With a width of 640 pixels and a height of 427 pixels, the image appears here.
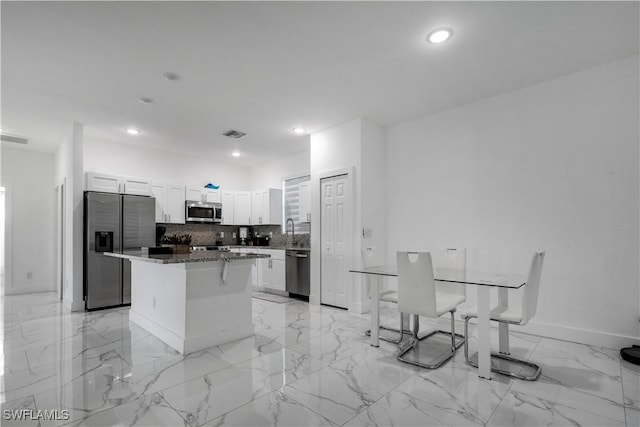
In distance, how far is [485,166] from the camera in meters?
3.97

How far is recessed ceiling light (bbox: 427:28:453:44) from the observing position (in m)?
2.66

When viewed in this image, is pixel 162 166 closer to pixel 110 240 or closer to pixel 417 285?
pixel 110 240

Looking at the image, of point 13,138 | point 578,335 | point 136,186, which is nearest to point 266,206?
point 136,186

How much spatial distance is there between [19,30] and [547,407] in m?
4.76

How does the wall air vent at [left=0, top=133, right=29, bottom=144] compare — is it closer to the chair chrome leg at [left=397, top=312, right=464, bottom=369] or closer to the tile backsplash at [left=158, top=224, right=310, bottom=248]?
the tile backsplash at [left=158, top=224, right=310, bottom=248]

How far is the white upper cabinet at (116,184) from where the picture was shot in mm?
4973

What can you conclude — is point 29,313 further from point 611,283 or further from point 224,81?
point 611,283

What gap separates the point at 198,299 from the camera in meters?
Answer: 3.14

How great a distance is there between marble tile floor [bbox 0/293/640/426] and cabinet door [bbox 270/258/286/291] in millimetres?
2174

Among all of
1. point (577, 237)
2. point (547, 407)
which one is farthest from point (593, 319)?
point (547, 407)

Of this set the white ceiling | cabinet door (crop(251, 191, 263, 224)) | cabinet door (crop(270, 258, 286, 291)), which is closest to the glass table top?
the white ceiling

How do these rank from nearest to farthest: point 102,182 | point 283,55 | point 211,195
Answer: point 283,55, point 102,182, point 211,195

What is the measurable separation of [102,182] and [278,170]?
324cm

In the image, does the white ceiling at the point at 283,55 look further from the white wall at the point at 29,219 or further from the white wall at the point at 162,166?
the white wall at the point at 29,219
